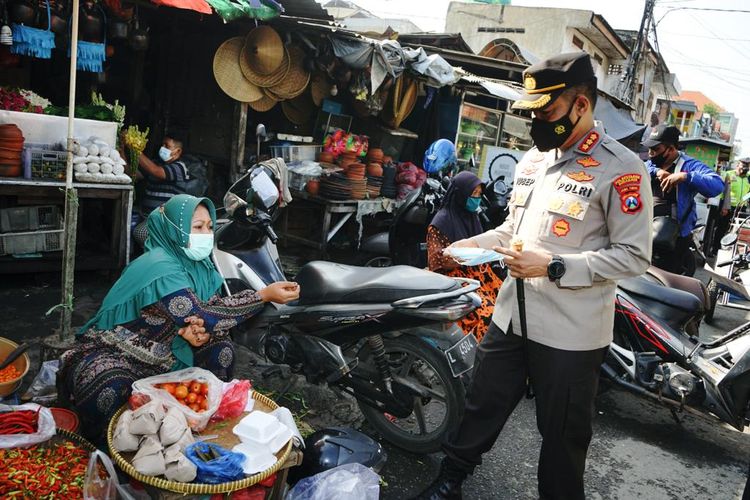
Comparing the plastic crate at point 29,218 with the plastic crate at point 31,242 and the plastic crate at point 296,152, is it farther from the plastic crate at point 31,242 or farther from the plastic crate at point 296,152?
the plastic crate at point 296,152

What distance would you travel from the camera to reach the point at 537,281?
7.47 feet

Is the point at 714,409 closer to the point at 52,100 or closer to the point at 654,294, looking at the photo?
the point at 654,294

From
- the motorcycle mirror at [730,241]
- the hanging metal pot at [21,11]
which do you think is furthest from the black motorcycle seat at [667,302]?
the hanging metal pot at [21,11]

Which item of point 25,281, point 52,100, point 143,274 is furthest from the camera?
point 52,100

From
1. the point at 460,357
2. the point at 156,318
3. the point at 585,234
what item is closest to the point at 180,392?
the point at 156,318

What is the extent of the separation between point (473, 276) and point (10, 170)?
151 inches

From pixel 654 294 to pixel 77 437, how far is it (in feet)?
12.4

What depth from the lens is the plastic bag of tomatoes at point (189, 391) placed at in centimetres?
227

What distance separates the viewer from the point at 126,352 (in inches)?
99.7

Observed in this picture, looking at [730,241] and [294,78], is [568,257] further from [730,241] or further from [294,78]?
[730,241]

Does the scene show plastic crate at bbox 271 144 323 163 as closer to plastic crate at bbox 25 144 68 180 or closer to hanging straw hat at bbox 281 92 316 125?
hanging straw hat at bbox 281 92 316 125

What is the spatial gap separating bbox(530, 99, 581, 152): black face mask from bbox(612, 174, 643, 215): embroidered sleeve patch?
29cm

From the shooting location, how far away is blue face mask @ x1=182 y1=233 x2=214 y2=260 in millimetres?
2643

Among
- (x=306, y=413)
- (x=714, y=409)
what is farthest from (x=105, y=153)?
(x=714, y=409)
